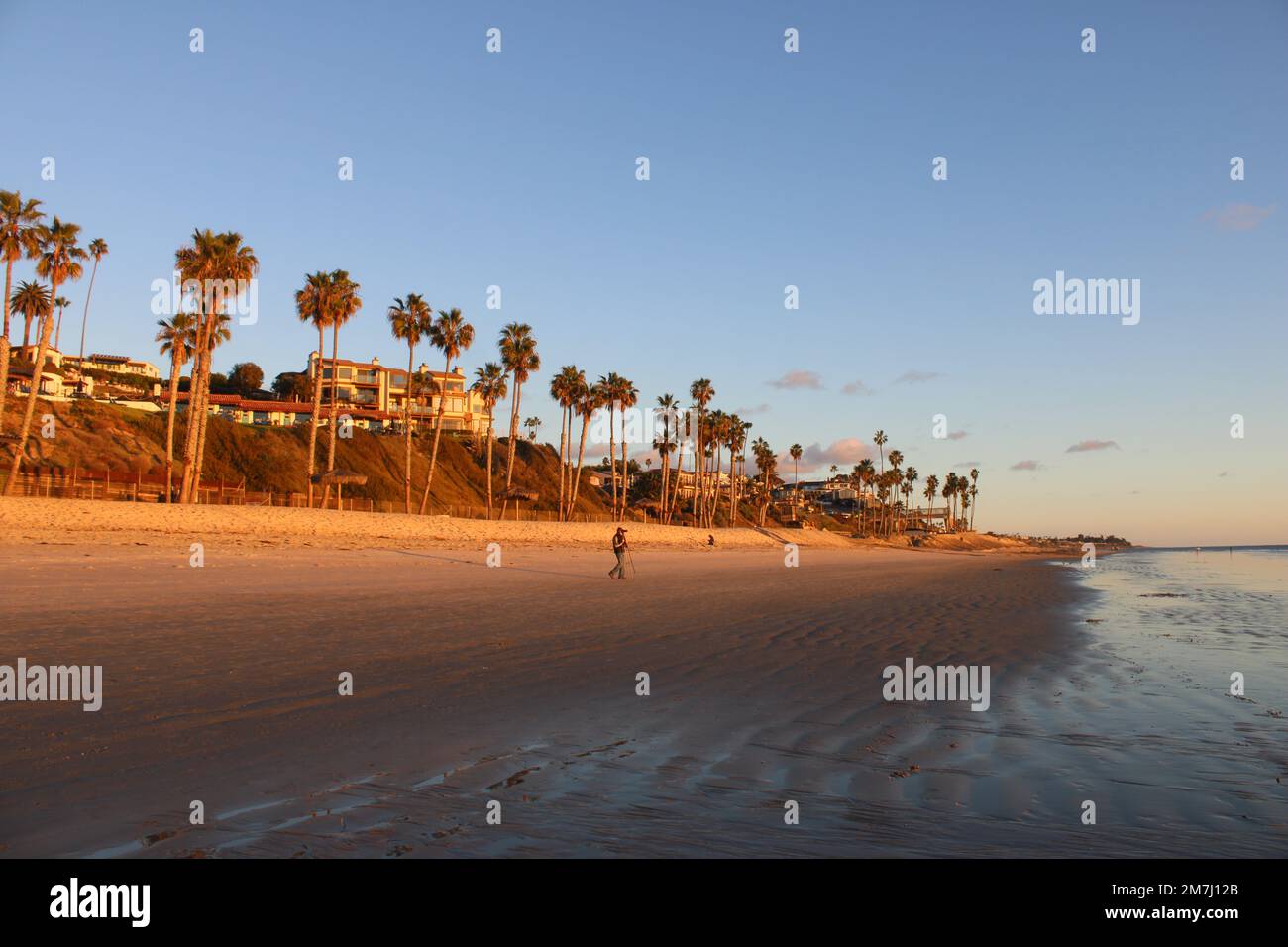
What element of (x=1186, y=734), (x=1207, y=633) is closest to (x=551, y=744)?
(x=1186, y=734)

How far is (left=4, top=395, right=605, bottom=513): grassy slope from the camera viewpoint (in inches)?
2357

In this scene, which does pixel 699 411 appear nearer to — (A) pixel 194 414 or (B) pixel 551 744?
(A) pixel 194 414

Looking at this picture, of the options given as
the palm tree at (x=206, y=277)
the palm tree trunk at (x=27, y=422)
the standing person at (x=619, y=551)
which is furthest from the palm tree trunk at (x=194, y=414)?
the standing person at (x=619, y=551)

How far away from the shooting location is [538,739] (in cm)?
664

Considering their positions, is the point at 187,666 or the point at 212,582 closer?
the point at 187,666

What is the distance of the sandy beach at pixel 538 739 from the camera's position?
4426mm

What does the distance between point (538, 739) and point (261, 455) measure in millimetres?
74251

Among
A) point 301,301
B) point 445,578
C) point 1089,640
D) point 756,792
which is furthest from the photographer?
point 301,301

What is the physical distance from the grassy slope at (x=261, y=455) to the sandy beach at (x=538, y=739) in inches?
2063

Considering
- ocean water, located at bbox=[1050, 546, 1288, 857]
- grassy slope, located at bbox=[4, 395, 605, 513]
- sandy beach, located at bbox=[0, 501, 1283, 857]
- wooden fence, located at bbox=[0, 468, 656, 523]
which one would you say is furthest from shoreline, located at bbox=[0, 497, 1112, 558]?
ocean water, located at bbox=[1050, 546, 1288, 857]
